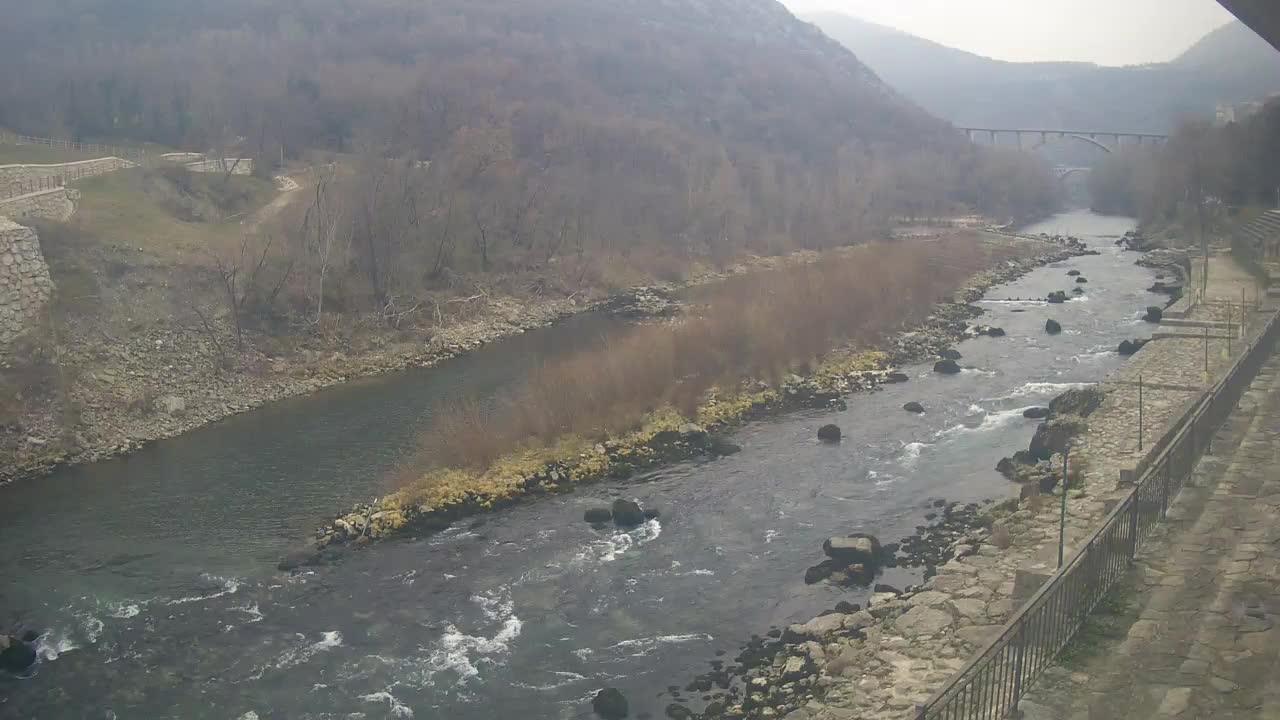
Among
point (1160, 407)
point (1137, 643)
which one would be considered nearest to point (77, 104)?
point (1160, 407)

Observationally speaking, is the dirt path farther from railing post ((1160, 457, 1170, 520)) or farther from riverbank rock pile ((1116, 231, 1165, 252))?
riverbank rock pile ((1116, 231, 1165, 252))

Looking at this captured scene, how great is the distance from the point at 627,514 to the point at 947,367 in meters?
11.6

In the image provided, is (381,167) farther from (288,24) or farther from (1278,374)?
(288,24)

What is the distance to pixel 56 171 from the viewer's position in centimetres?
3006

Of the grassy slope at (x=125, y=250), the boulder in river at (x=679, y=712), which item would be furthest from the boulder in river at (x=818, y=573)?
the grassy slope at (x=125, y=250)

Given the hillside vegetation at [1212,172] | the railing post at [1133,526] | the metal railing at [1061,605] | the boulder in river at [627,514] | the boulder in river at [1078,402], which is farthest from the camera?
the hillside vegetation at [1212,172]

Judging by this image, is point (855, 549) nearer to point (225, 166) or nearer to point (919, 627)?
point (919, 627)

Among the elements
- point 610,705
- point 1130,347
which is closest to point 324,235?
point 1130,347

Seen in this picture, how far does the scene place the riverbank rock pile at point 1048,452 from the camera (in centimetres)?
1483

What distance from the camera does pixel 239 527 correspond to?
1512 centimetres

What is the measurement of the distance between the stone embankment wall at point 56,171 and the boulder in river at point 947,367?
24.6m

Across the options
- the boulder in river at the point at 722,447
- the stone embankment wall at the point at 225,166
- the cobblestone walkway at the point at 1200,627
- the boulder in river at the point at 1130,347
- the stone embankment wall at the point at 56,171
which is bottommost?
the boulder in river at the point at 722,447

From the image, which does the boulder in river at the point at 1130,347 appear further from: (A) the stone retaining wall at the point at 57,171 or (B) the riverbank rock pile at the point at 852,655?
(A) the stone retaining wall at the point at 57,171

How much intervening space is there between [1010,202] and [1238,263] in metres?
38.1
